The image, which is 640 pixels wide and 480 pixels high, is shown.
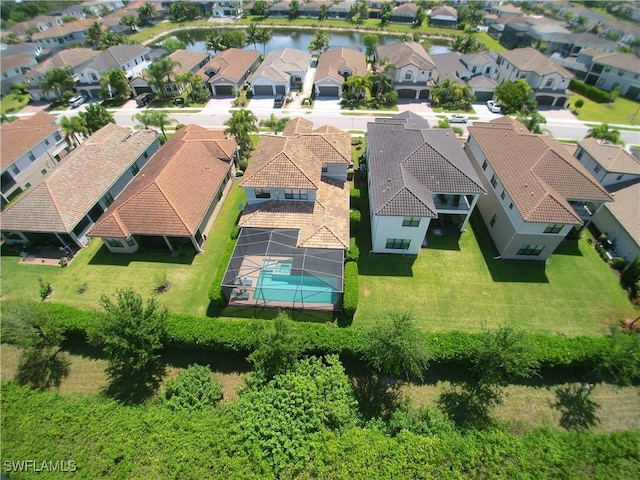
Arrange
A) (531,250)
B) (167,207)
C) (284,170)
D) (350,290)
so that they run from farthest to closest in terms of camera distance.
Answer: (284,170) → (167,207) → (531,250) → (350,290)

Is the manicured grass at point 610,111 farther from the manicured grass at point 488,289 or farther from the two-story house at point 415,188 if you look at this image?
the two-story house at point 415,188

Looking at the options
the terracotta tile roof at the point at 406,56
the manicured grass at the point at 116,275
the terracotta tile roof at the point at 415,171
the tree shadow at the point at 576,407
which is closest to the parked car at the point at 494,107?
the terracotta tile roof at the point at 406,56

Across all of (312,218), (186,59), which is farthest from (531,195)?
(186,59)

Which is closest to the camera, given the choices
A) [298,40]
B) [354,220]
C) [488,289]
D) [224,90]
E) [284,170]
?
[488,289]

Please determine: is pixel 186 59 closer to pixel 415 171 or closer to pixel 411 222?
pixel 415 171

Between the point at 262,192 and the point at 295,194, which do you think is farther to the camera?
the point at 262,192

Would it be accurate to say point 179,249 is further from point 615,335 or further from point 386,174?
point 615,335
